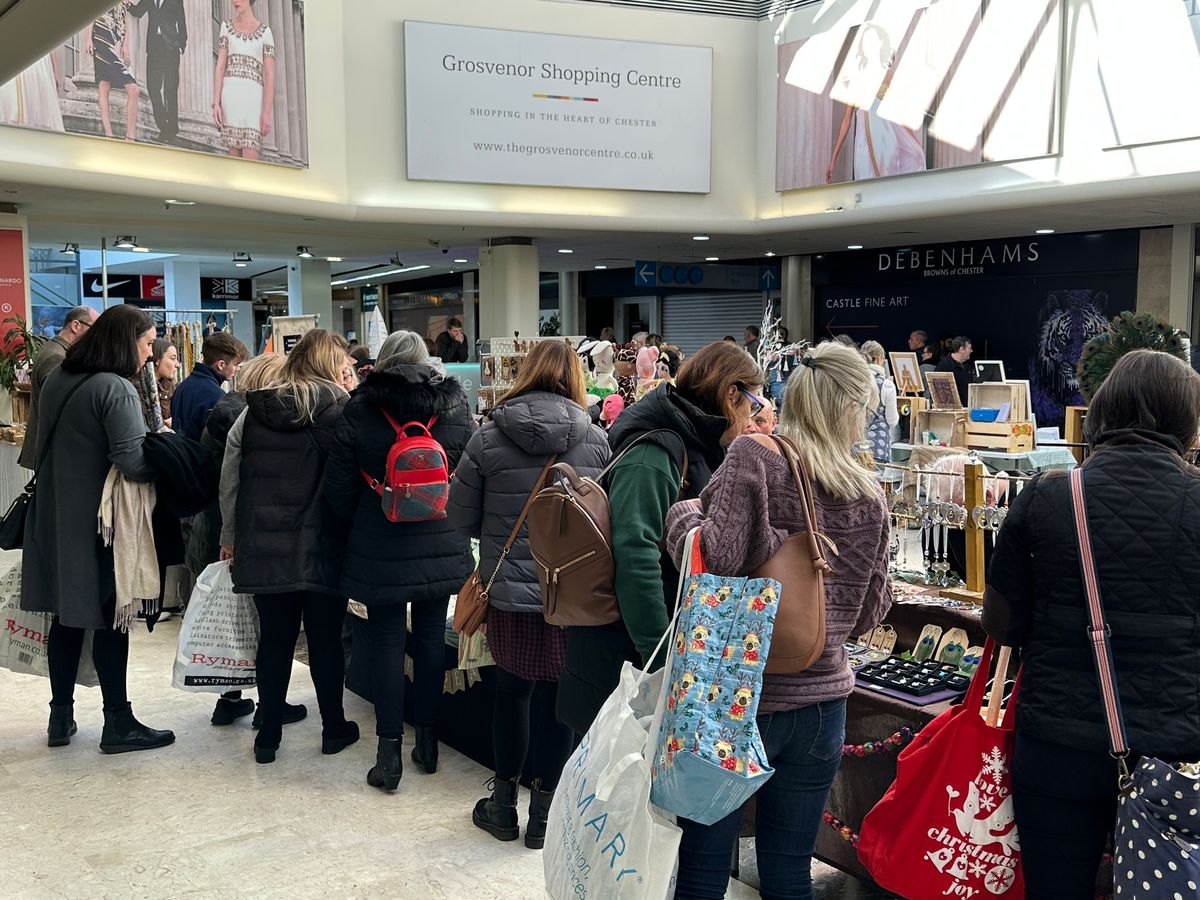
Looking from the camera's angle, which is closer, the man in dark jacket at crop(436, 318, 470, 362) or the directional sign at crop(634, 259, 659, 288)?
the man in dark jacket at crop(436, 318, 470, 362)

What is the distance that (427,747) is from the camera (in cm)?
391

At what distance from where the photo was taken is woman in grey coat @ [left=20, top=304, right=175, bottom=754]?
3.78 metres

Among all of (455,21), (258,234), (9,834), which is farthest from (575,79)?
(9,834)

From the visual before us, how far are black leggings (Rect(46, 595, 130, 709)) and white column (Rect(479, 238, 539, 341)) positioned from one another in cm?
1056

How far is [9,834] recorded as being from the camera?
338 cm

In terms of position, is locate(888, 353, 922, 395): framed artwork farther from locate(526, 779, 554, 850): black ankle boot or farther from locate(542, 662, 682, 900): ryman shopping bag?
locate(542, 662, 682, 900): ryman shopping bag

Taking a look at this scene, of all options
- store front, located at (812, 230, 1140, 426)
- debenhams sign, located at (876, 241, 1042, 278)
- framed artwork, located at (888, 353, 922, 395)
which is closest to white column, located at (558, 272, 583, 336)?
store front, located at (812, 230, 1140, 426)

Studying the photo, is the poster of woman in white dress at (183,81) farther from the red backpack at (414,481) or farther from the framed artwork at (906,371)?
the red backpack at (414,481)

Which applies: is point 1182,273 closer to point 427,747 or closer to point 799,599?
point 427,747

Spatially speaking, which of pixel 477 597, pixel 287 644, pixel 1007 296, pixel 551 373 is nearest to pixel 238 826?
pixel 287 644

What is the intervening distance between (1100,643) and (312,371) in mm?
2836

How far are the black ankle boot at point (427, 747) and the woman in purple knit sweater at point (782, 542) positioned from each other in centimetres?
186

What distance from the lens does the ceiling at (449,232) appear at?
11.3 metres

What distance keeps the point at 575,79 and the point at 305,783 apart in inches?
419
